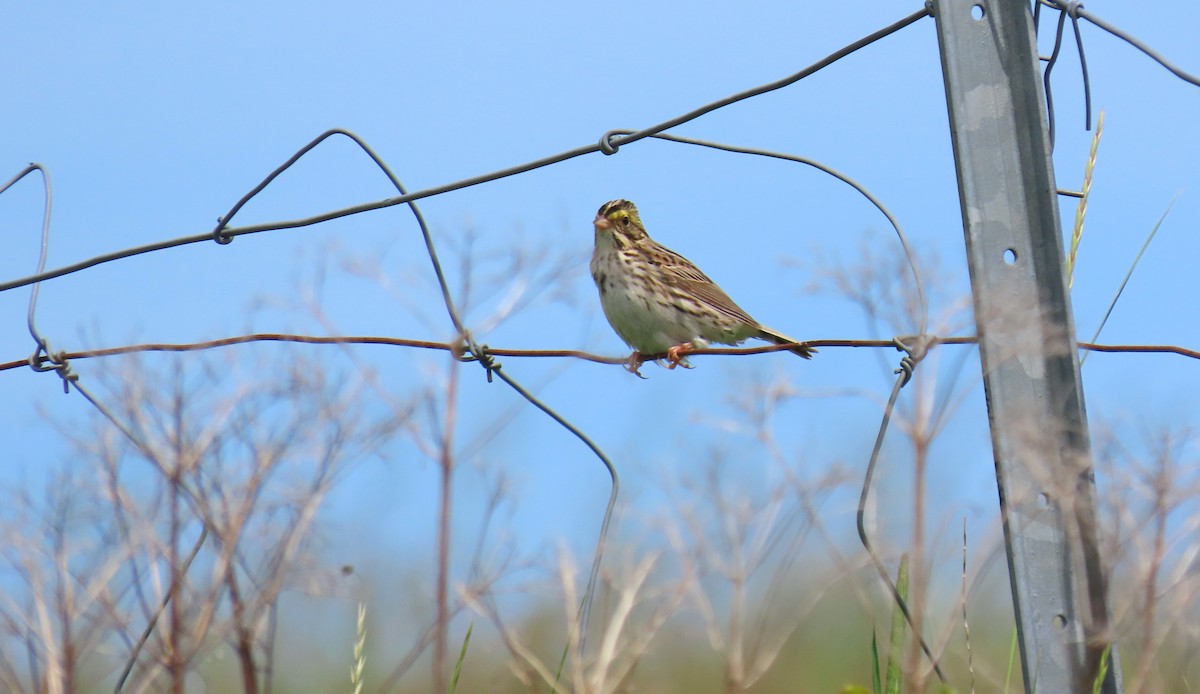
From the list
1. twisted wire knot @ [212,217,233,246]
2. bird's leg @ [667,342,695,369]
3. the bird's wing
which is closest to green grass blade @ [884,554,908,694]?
twisted wire knot @ [212,217,233,246]

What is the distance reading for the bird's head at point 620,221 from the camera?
6949 mm

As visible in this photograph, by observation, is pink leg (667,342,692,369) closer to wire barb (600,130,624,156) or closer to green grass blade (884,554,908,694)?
wire barb (600,130,624,156)

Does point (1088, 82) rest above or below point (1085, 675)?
above

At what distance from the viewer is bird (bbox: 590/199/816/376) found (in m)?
6.64

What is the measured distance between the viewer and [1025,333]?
2.94m

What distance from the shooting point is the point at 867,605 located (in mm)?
2465

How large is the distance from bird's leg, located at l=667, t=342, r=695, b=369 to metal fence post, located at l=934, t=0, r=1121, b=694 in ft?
10.0

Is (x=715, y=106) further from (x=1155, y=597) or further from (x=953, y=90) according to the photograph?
(x=1155, y=597)

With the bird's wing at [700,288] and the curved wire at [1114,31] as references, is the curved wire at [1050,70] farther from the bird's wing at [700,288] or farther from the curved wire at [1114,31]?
the bird's wing at [700,288]

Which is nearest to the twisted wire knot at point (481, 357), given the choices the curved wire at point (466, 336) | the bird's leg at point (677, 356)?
the curved wire at point (466, 336)

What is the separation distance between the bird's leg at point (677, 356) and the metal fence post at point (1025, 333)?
10.0ft

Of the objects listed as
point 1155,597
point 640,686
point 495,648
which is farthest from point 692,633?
point 1155,597

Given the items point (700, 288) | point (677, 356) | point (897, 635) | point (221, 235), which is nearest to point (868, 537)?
point (897, 635)

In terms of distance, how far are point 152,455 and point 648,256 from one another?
3802 mm
